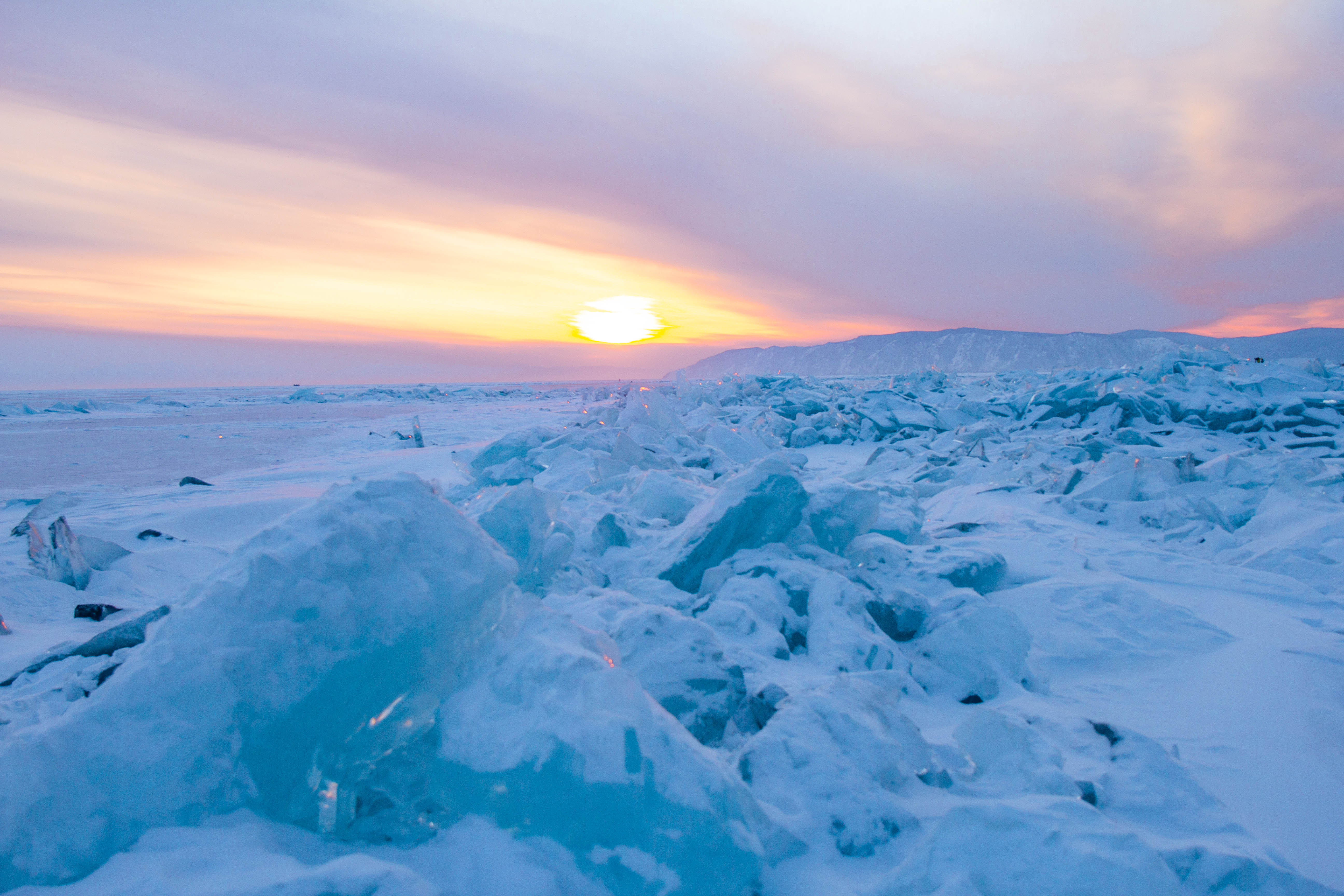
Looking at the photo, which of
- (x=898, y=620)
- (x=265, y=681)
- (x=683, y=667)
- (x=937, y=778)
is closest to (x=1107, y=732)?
(x=937, y=778)

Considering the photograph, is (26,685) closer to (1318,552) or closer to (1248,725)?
(1248,725)

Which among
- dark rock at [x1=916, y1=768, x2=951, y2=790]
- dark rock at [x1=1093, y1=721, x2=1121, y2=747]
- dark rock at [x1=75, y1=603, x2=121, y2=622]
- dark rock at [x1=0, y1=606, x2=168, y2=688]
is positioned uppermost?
dark rock at [x1=1093, y1=721, x2=1121, y2=747]

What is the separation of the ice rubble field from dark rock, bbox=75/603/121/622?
0.07 metres

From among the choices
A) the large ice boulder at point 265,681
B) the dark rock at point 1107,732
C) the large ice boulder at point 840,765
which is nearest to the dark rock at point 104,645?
the large ice boulder at point 265,681

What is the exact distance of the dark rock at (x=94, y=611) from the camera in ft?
9.29

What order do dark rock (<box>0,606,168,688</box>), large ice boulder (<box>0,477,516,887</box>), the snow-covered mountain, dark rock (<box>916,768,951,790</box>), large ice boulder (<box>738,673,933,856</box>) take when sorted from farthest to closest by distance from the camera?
the snow-covered mountain → dark rock (<box>0,606,168,688</box>) → dark rock (<box>916,768,951,790</box>) → large ice boulder (<box>738,673,933,856</box>) → large ice boulder (<box>0,477,516,887</box>)

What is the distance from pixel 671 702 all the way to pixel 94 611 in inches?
110

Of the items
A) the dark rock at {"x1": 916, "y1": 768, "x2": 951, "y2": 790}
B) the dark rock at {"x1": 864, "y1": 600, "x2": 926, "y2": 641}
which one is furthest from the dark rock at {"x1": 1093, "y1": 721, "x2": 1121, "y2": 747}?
the dark rock at {"x1": 864, "y1": 600, "x2": 926, "y2": 641}

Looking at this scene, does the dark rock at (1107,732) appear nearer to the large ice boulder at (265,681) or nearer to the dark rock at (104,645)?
the large ice boulder at (265,681)

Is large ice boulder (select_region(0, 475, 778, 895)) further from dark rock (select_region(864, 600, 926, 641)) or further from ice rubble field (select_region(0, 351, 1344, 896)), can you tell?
dark rock (select_region(864, 600, 926, 641))

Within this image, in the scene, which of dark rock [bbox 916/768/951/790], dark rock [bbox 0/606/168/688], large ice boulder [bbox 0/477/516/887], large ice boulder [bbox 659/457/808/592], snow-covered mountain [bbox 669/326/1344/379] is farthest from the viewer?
snow-covered mountain [bbox 669/326/1344/379]

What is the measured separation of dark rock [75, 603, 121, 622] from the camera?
9.29 feet

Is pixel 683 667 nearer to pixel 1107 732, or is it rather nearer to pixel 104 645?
pixel 1107 732

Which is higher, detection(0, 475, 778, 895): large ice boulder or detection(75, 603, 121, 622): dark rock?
detection(0, 475, 778, 895): large ice boulder
